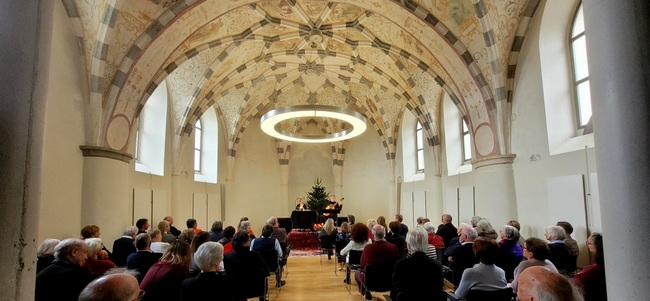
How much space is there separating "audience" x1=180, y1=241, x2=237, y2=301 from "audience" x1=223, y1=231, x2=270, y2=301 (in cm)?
127

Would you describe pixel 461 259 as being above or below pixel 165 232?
below

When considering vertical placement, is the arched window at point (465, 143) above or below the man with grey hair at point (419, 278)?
above

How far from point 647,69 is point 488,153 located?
262 inches

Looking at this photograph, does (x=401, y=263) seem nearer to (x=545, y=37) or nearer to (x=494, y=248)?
(x=494, y=248)

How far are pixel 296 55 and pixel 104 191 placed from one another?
25.0 ft

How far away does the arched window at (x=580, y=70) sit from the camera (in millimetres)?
6578

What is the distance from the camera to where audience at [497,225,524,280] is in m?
4.36

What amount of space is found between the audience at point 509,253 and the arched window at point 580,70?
3277 millimetres

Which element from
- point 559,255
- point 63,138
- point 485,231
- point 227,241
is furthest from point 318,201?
point 559,255

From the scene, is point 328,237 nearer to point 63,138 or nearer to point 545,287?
point 63,138

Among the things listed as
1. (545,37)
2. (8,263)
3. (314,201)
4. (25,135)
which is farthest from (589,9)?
(314,201)

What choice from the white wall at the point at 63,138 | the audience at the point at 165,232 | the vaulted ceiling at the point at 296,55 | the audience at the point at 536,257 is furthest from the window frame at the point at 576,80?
the white wall at the point at 63,138

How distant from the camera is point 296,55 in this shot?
12.6 m

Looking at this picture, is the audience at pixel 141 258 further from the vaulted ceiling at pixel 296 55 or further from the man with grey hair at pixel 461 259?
the vaulted ceiling at pixel 296 55
